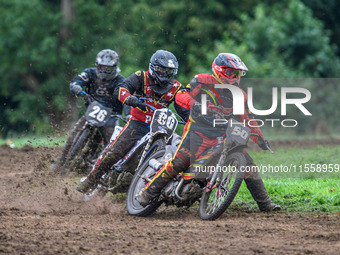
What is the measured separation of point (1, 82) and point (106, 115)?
82.9ft

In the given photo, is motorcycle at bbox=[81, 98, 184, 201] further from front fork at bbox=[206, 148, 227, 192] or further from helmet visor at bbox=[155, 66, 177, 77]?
front fork at bbox=[206, 148, 227, 192]

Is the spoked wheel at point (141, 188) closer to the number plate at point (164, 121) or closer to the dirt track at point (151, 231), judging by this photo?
the dirt track at point (151, 231)

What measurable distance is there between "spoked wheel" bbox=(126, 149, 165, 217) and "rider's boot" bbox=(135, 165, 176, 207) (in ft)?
0.37

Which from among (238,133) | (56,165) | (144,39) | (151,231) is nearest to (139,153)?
(238,133)

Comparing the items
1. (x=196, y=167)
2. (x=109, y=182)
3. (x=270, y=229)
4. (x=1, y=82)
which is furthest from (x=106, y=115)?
(x=1, y=82)

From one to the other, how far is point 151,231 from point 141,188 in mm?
2006

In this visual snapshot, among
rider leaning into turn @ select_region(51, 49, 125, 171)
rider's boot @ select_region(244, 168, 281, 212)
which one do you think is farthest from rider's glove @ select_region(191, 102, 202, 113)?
rider leaning into turn @ select_region(51, 49, 125, 171)

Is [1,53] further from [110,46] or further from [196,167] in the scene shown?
[196,167]

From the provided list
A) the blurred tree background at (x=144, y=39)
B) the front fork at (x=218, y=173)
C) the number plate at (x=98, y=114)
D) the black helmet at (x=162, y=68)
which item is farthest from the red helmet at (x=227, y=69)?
the blurred tree background at (x=144, y=39)

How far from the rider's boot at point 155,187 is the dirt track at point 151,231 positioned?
290 millimetres

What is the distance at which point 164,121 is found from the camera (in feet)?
32.4

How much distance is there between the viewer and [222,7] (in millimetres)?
33812

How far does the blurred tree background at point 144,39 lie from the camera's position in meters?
28.8

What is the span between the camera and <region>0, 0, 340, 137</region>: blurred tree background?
94.6 ft
